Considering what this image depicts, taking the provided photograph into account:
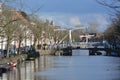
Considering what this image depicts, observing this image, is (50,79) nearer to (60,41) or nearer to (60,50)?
(60,50)

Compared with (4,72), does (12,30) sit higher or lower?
higher

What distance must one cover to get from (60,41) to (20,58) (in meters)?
97.1

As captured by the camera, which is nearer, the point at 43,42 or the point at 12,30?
the point at 12,30

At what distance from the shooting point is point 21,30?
309 ft

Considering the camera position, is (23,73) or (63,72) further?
(63,72)

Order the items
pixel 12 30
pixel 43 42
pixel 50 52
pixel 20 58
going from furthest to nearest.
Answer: pixel 43 42, pixel 50 52, pixel 20 58, pixel 12 30

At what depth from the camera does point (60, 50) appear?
162250mm

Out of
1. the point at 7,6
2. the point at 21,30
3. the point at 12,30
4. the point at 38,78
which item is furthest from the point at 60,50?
the point at 38,78

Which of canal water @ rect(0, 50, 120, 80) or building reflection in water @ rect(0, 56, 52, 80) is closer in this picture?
building reflection in water @ rect(0, 56, 52, 80)

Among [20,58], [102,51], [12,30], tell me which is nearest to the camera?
[12,30]

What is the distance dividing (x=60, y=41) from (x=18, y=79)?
453 feet

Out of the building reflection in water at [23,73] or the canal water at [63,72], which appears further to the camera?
the canal water at [63,72]

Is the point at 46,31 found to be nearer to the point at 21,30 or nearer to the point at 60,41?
the point at 60,41

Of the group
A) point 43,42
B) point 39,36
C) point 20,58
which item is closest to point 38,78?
point 20,58
